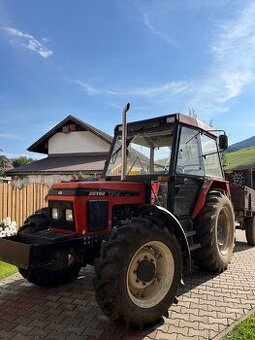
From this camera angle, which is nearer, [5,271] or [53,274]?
[53,274]

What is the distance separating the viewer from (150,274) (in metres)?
4.31

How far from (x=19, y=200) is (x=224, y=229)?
244 inches

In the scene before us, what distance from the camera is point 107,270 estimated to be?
3.81 meters

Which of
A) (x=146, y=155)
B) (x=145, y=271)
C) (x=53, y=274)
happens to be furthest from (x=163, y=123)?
(x=53, y=274)

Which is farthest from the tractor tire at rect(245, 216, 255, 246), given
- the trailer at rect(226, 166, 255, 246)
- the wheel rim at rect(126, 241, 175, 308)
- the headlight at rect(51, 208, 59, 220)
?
the headlight at rect(51, 208, 59, 220)

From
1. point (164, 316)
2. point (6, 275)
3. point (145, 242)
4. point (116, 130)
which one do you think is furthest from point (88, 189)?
point (6, 275)

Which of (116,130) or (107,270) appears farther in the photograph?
(116,130)

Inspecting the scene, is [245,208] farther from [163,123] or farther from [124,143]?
[124,143]

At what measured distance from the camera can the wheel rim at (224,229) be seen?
6.78m

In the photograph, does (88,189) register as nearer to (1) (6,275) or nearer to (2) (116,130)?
(2) (116,130)

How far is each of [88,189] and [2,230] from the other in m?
5.45

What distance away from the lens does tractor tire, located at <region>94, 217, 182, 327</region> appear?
12.5 feet

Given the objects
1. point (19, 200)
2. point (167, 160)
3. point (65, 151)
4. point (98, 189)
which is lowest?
point (19, 200)

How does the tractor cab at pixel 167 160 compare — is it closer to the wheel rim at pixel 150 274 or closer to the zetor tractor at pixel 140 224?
the zetor tractor at pixel 140 224
